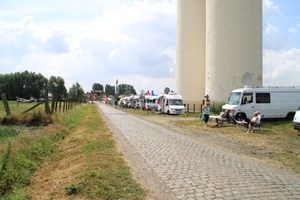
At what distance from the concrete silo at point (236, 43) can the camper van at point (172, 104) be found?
14.4 ft

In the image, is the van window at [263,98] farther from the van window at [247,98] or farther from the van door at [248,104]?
the van window at [247,98]

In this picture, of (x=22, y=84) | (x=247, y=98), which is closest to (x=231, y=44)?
(x=247, y=98)

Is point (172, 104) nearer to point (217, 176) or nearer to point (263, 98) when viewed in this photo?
point (263, 98)

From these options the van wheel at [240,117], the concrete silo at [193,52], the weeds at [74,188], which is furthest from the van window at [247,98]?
the concrete silo at [193,52]

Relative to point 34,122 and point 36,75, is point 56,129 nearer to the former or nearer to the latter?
point 34,122

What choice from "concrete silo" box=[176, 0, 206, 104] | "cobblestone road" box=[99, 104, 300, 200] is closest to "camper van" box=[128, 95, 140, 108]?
"concrete silo" box=[176, 0, 206, 104]

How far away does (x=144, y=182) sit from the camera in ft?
19.0

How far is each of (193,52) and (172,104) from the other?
38.9 feet

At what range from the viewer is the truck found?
107 ft

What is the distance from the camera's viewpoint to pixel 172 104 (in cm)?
3334

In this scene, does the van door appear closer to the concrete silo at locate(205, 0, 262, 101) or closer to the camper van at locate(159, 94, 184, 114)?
the concrete silo at locate(205, 0, 262, 101)

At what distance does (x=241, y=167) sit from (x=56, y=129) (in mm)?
9814

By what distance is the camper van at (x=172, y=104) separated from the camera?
32.5 m

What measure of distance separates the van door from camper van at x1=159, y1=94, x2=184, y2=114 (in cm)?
1286
